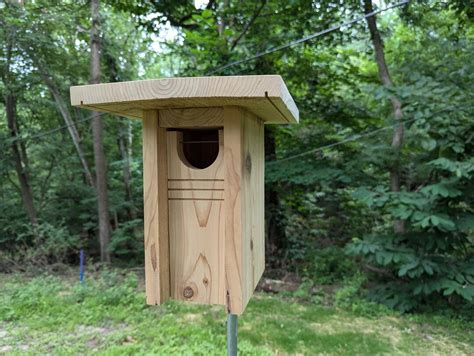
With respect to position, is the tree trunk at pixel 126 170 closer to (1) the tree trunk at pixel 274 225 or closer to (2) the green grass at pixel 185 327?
(1) the tree trunk at pixel 274 225

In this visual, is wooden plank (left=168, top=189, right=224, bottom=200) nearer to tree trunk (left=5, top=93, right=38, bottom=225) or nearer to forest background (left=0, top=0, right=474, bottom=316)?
forest background (left=0, top=0, right=474, bottom=316)

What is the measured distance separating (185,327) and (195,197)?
101 inches

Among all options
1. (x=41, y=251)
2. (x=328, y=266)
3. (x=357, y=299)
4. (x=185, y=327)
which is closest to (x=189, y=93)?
(x=185, y=327)

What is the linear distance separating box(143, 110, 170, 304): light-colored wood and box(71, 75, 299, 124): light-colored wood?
96 mm

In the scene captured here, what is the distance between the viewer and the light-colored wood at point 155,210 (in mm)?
1201

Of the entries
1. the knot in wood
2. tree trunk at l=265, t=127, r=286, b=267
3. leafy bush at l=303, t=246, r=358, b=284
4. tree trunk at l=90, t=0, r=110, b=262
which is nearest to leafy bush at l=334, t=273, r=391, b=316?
leafy bush at l=303, t=246, r=358, b=284

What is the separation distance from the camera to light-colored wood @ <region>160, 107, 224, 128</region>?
1.16 m

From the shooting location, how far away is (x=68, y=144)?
7086 mm

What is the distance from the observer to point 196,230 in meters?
1.22

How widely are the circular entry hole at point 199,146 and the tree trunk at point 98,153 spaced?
4444mm

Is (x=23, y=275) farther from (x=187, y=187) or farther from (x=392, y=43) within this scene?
(x=392, y=43)

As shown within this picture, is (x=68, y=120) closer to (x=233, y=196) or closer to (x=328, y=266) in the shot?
(x=328, y=266)

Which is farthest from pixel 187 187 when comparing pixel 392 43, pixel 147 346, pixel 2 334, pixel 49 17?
pixel 392 43

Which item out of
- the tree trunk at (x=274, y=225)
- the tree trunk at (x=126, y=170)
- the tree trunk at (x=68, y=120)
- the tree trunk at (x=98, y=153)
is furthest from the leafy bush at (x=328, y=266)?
the tree trunk at (x=68, y=120)
